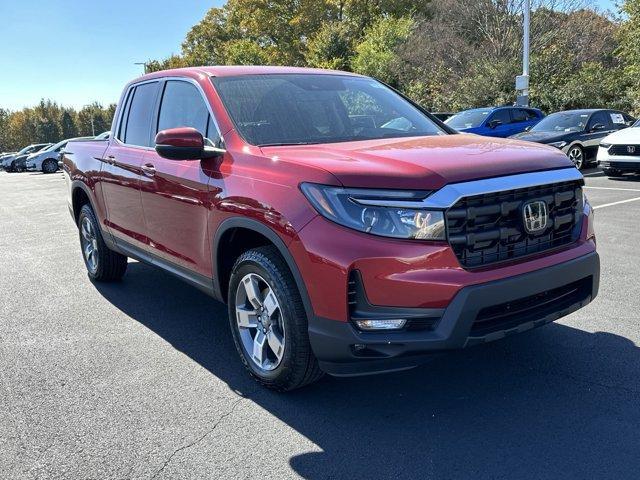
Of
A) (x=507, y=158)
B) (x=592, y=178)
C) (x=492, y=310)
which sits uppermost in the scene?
(x=507, y=158)

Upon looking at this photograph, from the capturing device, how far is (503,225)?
2.95 meters

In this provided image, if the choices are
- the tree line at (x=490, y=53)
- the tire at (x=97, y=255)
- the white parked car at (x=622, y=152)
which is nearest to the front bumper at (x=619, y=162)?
the white parked car at (x=622, y=152)

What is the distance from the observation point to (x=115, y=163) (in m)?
5.04

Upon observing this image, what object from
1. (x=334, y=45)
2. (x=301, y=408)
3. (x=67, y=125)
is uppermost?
(x=334, y=45)

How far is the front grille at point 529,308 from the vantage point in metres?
2.88

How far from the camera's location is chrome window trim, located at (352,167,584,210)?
2764 mm

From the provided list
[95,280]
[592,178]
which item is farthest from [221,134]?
[592,178]

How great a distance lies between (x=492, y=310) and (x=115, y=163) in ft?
11.4

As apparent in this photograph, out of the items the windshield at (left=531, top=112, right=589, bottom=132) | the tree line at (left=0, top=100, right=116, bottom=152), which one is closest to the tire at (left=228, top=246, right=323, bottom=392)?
the windshield at (left=531, top=112, right=589, bottom=132)

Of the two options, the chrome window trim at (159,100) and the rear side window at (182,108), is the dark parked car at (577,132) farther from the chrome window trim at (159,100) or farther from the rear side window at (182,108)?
the rear side window at (182,108)

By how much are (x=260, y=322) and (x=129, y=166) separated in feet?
6.59

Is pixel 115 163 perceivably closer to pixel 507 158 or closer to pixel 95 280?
pixel 95 280

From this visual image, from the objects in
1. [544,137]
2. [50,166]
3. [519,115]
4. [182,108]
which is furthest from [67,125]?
[182,108]

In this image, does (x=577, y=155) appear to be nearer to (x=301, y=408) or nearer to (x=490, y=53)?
(x=301, y=408)
